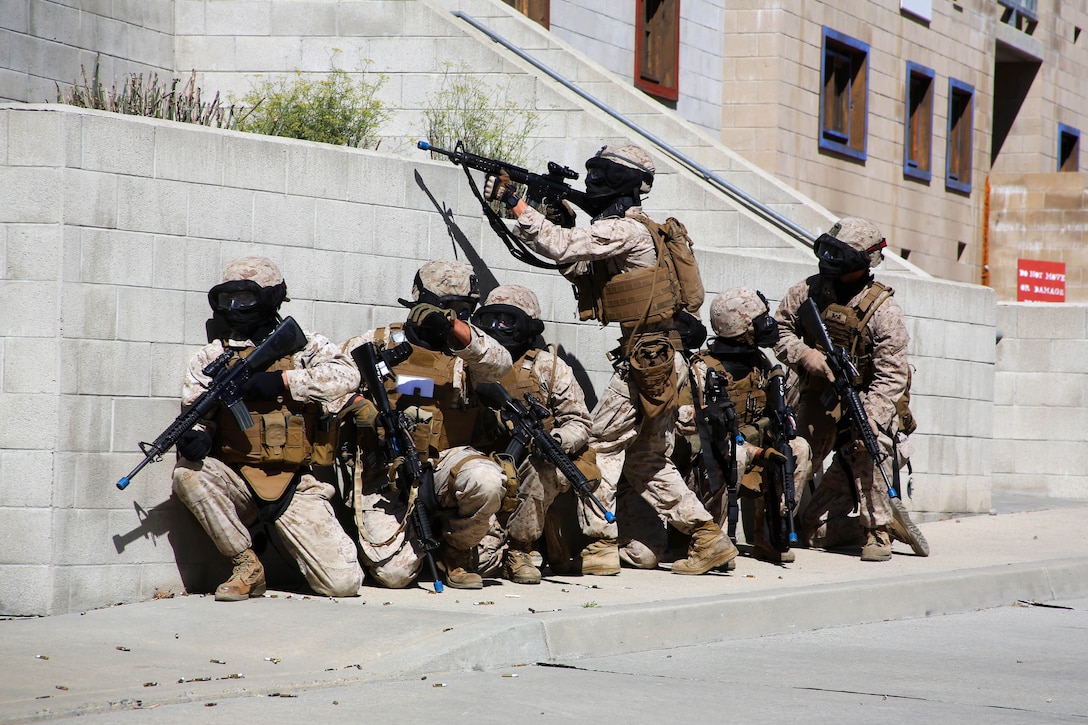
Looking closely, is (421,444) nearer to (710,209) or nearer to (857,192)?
(710,209)

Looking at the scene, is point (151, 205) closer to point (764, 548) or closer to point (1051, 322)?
point (764, 548)

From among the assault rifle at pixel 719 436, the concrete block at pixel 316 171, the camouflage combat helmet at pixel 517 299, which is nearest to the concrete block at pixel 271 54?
the concrete block at pixel 316 171

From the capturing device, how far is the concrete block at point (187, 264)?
22.4ft

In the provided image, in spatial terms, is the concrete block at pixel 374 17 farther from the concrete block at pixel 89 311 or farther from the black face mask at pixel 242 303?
the concrete block at pixel 89 311

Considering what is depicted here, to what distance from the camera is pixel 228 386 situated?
659 cm

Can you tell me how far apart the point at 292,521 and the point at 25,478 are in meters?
1.19

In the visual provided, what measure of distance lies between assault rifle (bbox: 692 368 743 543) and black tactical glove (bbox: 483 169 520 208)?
5.77 ft

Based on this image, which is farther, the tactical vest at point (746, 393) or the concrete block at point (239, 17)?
the concrete block at point (239, 17)

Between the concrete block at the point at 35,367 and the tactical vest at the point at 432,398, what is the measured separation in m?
1.51

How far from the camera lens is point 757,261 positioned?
9.98 metres

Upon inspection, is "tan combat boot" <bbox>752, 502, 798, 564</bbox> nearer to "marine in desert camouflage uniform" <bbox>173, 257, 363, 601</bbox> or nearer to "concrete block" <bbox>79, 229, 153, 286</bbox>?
"marine in desert camouflage uniform" <bbox>173, 257, 363, 601</bbox>

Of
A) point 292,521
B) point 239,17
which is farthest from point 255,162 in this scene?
point 239,17

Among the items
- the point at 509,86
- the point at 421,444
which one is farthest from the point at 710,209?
the point at 421,444

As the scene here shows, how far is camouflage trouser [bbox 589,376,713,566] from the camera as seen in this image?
795 centimetres
